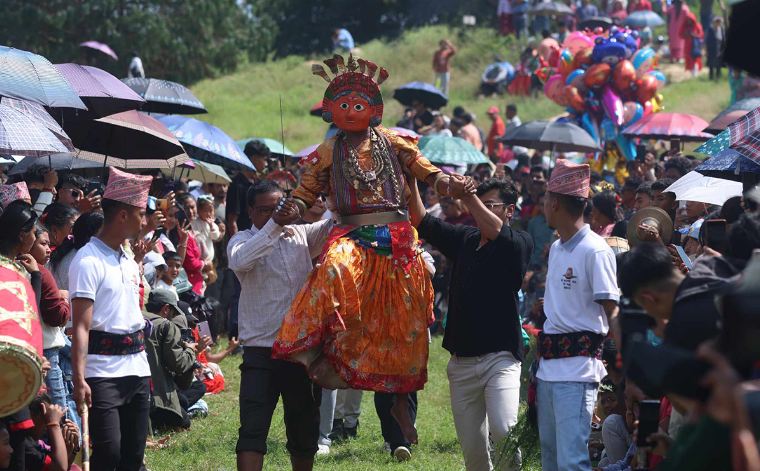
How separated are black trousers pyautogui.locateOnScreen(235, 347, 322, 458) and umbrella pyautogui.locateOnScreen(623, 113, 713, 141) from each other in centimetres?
1011

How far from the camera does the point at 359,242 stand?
260 inches

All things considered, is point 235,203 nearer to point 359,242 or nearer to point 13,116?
point 13,116

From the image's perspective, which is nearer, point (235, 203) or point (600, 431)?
point (600, 431)

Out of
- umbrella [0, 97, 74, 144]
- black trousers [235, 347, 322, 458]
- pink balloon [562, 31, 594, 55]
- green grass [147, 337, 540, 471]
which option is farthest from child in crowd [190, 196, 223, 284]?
pink balloon [562, 31, 594, 55]

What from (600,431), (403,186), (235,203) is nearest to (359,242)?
(403,186)

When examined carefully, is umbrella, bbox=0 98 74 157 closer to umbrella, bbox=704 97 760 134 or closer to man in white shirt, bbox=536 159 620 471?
man in white shirt, bbox=536 159 620 471

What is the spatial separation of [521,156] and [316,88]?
1773cm

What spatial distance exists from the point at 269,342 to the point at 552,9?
30872 millimetres

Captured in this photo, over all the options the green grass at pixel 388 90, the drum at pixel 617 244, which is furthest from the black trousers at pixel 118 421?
the green grass at pixel 388 90

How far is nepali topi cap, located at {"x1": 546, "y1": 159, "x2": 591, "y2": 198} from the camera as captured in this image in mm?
6535

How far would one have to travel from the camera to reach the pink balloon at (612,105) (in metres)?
18.4

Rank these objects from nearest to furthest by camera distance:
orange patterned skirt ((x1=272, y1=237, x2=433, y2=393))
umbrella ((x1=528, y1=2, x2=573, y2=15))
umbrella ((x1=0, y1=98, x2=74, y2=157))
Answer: orange patterned skirt ((x1=272, y1=237, x2=433, y2=393)) < umbrella ((x1=0, y1=98, x2=74, y2=157)) < umbrella ((x1=528, y1=2, x2=573, y2=15))

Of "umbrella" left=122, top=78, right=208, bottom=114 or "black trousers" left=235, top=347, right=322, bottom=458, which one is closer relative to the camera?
"black trousers" left=235, top=347, right=322, bottom=458

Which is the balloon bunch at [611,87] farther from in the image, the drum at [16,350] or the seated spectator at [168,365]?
the drum at [16,350]
